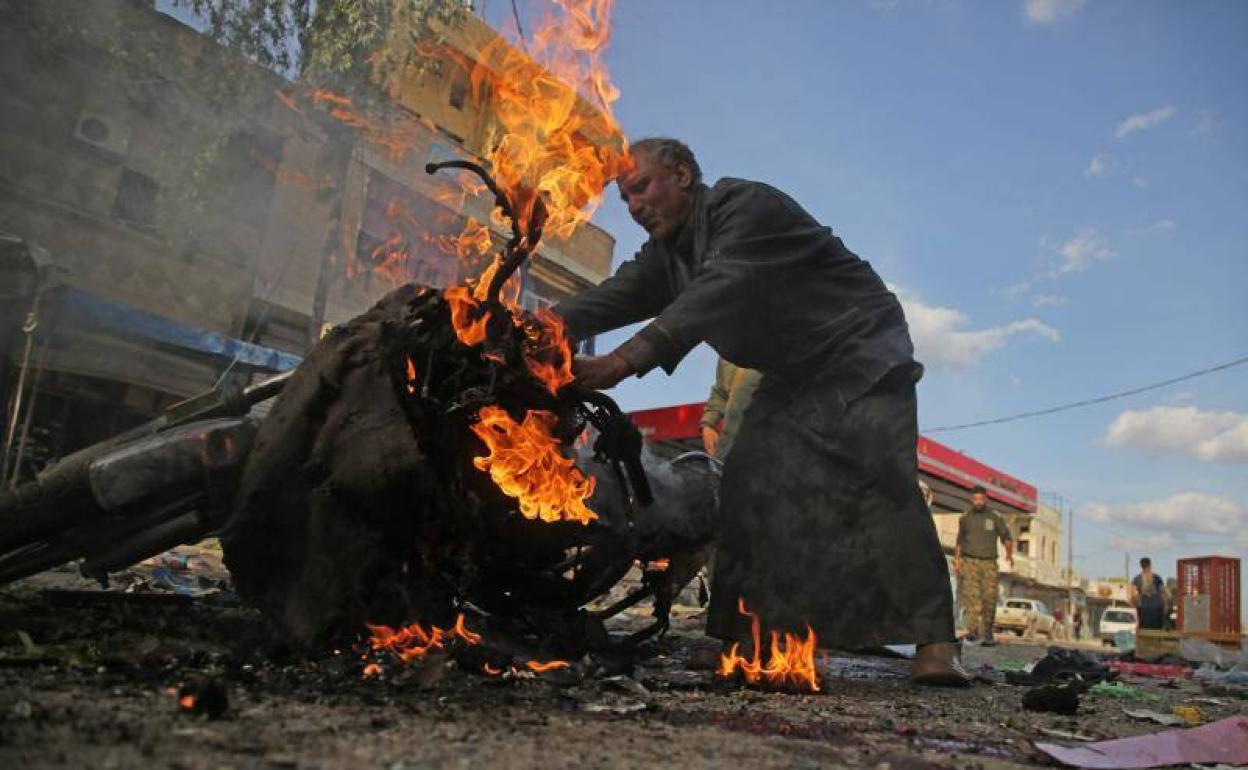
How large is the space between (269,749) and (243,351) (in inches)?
369

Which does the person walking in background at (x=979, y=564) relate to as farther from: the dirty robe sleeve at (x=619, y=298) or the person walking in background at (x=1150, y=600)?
the dirty robe sleeve at (x=619, y=298)

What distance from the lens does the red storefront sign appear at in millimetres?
16656

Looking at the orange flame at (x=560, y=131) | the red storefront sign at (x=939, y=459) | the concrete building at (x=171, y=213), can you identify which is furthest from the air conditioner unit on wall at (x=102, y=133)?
the orange flame at (x=560, y=131)

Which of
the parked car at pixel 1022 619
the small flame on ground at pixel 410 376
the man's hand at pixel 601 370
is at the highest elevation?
the man's hand at pixel 601 370

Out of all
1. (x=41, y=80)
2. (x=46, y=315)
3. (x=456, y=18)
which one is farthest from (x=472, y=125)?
(x=46, y=315)

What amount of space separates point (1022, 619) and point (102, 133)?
28.5m

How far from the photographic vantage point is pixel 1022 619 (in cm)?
2711

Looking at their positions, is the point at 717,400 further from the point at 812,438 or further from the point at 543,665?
the point at 543,665

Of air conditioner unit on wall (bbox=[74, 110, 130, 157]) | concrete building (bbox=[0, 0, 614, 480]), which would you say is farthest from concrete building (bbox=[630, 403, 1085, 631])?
air conditioner unit on wall (bbox=[74, 110, 130, 157])

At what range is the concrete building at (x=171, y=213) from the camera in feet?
32.0

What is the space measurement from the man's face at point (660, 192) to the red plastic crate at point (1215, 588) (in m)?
10.8

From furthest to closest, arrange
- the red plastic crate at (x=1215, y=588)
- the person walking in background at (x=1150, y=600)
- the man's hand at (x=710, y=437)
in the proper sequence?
the person walking in background at (x=1150, y=600) < the red plastic crate at (x=1215, y=588) < the man's hand at (x=710, y=437)

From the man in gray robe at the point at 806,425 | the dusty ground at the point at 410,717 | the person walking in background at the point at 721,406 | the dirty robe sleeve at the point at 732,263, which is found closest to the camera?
the dusty ground at the point at 410,717

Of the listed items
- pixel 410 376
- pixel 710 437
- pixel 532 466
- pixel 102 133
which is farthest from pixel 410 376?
pixel 102 133
